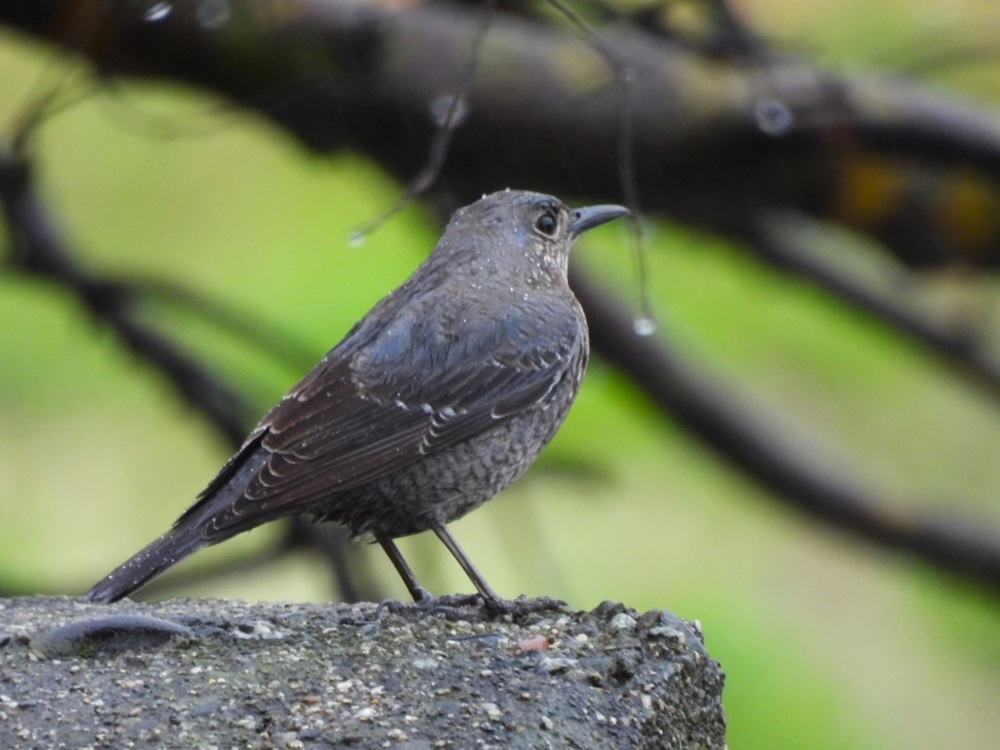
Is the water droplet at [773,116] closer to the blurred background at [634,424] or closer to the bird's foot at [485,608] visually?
the blurred background at [634,424]

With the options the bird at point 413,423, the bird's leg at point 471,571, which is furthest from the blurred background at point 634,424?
the bird's leg at point 471,571

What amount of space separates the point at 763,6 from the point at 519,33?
11.1 ft

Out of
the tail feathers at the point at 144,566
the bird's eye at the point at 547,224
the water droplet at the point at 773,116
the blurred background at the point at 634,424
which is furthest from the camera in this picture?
the blurred background at the point at 634,424

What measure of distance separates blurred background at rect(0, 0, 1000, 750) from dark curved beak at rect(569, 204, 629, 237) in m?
1.75

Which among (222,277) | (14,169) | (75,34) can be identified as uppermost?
(75,34)

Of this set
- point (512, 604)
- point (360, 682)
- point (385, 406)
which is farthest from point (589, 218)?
point (360, 682)

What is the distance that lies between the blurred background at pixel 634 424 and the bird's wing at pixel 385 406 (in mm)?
2291

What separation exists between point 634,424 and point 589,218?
422 cm

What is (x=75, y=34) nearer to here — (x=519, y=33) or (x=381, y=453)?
(x=519, y=33)

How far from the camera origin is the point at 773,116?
5625mm

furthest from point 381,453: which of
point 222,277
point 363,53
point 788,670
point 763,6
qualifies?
point 222,277

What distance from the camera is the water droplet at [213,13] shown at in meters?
5.32

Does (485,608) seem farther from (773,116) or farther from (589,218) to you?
(773,116)

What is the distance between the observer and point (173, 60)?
5461 millimetres
